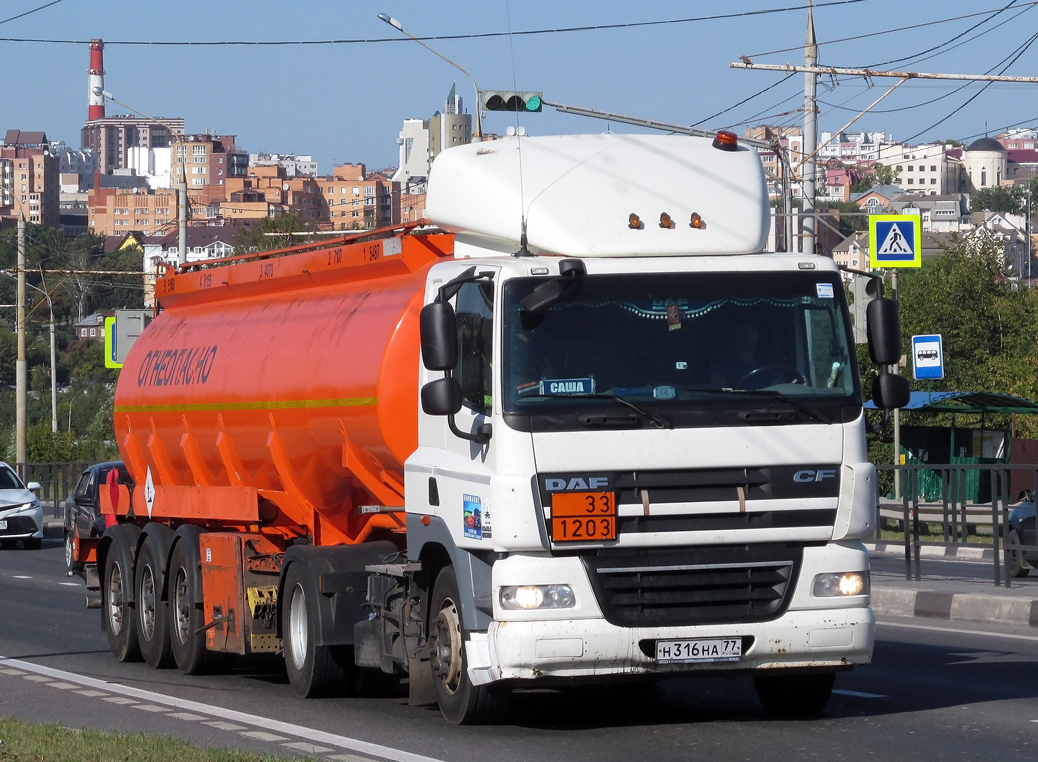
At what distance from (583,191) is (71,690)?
511 centimetres

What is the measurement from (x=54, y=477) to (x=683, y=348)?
36536mm

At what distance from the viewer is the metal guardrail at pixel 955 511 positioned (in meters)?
16.4

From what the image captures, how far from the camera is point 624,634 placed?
820cm

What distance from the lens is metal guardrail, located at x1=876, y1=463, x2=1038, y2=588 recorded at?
16391mm

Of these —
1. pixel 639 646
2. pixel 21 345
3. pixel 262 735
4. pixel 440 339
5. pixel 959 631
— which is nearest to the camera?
pixel 639 646

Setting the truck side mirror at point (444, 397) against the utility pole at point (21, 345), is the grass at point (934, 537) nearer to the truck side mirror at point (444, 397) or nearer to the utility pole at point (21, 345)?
the truck side mirror at point (444, 397)

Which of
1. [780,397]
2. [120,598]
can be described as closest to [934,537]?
[120,598]

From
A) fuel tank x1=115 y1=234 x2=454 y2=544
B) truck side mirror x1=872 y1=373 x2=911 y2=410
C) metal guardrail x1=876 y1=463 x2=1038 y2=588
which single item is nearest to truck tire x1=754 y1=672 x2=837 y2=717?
truck side mirror x1=872 y1=373 x2=911 y2=410

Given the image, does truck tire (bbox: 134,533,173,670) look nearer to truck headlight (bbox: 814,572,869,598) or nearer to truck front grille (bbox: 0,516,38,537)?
truck headlight (bbox: 814,572,869,598)

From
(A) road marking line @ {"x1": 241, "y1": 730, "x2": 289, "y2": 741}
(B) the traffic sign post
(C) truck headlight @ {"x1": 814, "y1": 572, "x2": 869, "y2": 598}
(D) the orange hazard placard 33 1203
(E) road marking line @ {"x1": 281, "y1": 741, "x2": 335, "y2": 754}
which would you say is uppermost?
(B) the traffic sign post

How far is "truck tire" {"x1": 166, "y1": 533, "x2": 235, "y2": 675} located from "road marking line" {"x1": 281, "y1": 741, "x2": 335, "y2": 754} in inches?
153

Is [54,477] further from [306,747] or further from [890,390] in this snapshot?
Result: [890,390]

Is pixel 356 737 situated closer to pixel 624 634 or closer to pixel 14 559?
pixel 624 634

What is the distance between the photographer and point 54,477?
4259 cm
